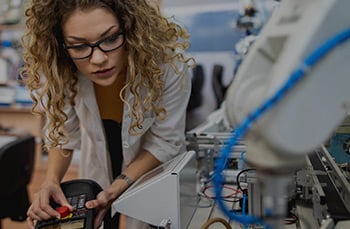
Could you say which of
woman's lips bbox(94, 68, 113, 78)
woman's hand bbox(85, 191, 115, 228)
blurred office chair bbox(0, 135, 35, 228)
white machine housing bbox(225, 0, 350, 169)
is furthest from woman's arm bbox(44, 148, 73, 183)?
white machine housing bbox(225, 0, 350, 169)

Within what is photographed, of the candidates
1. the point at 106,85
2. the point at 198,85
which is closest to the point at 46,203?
the point at 106,85

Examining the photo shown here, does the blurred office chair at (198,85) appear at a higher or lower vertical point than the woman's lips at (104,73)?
higher

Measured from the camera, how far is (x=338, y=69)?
41cm

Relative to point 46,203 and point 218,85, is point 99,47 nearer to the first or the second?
point 46,203

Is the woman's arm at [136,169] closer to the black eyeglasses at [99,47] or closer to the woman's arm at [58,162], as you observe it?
the woman's arm at [58,162]

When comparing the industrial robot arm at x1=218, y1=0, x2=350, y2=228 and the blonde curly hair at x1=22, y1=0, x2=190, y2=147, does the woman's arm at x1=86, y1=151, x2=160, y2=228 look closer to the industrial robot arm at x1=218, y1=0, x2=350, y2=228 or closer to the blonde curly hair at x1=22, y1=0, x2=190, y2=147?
the blonde curly hair at x1=22, y1=0, x2=190, y2=147

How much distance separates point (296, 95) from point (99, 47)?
2.04 feet

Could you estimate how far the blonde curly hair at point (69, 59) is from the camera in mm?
943

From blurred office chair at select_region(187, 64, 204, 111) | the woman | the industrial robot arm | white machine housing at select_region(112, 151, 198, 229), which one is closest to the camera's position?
the industrial robot arm

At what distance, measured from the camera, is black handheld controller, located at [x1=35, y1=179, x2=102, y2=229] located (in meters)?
0.81

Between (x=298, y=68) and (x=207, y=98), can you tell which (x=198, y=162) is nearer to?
(x=298, y=68)

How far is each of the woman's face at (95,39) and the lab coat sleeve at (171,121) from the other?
20 cm

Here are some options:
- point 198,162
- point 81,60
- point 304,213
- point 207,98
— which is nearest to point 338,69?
point 304,213

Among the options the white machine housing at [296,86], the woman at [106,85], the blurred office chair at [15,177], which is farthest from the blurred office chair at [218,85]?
the white machine housing at [296,86]
